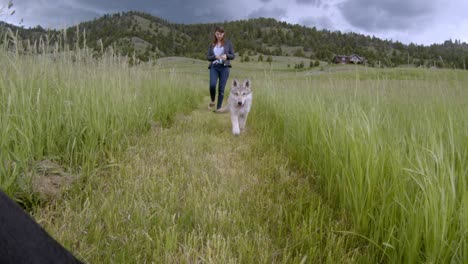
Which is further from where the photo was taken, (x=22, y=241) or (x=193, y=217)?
(x=193, y=217)

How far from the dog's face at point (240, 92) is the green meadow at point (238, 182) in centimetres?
196

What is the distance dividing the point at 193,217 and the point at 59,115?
1.96 meters

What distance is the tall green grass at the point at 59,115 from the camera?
2.29 metres

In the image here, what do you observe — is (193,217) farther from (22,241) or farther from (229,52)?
(229,52)

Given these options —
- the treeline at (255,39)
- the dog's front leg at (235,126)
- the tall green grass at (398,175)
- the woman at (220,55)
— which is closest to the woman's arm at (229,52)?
the woman at (220,55)

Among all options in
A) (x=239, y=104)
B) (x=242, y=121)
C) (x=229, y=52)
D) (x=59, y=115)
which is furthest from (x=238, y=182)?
(x=229, y=52)

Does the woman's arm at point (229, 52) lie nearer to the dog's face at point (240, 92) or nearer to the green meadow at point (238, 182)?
the dog's face at point (240, 92)

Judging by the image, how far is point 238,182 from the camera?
114 inches

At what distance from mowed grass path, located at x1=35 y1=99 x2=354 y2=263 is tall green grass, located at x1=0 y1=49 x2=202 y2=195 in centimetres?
37

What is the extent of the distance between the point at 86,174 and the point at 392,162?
260 cm

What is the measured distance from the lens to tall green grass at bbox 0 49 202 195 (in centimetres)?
229

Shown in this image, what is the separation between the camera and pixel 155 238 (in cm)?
181

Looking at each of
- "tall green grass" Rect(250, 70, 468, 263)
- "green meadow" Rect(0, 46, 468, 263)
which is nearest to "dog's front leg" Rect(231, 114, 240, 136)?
"green meadow" Rect(0, 46, 468, 263)

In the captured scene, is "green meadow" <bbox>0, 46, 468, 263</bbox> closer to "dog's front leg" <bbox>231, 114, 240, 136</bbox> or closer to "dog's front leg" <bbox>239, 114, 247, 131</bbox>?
"dog's front leg" <bbox>231, 114, 240, 136</bbox>
